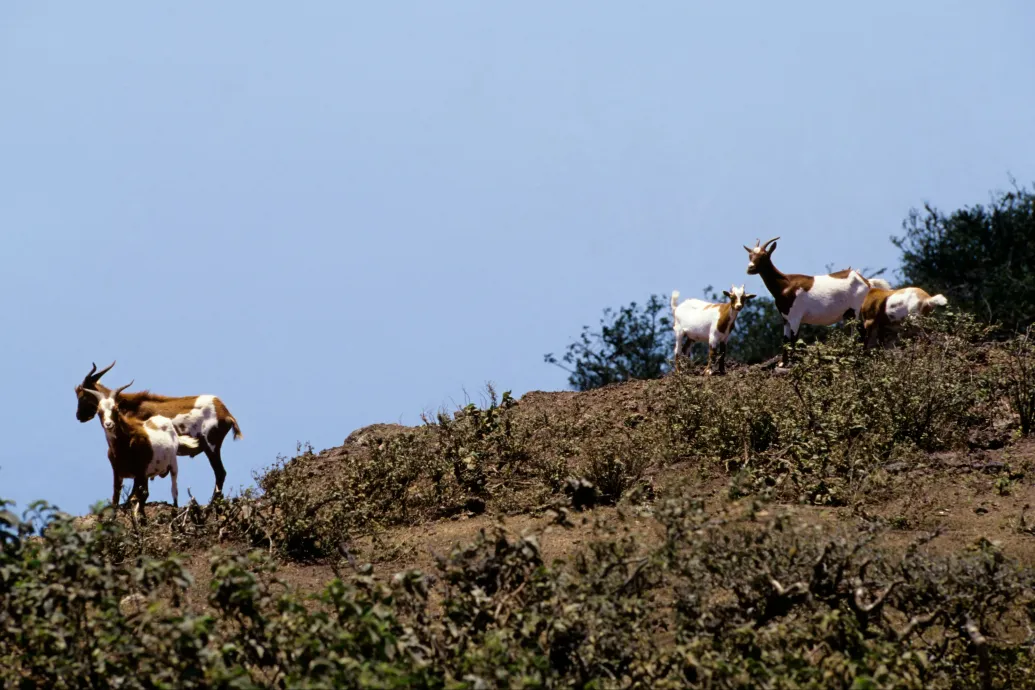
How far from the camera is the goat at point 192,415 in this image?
1436 centimetres

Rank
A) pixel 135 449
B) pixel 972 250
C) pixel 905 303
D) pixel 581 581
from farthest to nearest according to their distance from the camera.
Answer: pixel 972 250 < pixel 905 303 < pixel 135 449 < pixel 581 581

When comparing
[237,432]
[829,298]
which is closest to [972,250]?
[829,298]

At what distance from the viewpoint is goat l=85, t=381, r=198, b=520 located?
13.2 m

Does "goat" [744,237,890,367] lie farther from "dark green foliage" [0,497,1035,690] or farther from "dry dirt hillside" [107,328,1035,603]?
"dark green foliage" [0,497,1035,690]

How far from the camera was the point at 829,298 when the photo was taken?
18078 millimetres

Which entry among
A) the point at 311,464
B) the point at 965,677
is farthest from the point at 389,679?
the point at 311,464

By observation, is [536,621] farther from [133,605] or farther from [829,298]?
[829,298]

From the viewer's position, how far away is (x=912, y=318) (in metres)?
16.9

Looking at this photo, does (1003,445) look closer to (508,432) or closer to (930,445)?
(930,445)

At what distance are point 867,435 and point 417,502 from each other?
448 centimetres

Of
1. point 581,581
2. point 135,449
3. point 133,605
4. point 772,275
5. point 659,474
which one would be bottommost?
point 581,581

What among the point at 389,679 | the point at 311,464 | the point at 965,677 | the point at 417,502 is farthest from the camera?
the point at 311,464

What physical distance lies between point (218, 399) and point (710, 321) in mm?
6755

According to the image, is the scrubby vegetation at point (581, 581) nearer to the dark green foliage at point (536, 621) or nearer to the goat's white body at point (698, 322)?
the dark green foliage at point (536, 621)
